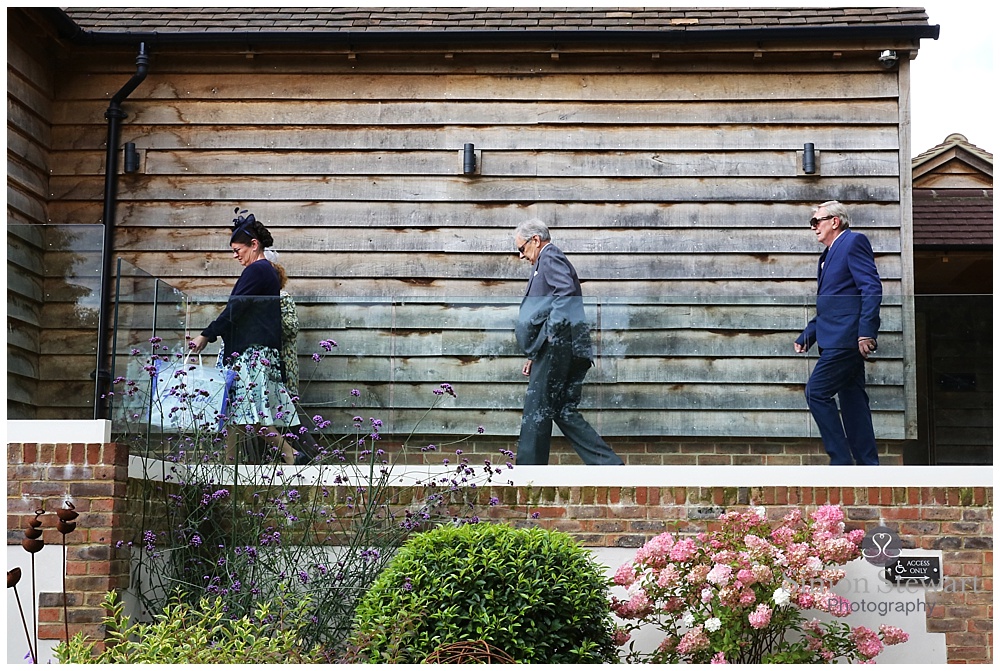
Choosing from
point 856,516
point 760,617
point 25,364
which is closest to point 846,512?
point 856,516

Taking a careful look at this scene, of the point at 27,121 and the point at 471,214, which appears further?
the point at 471,214

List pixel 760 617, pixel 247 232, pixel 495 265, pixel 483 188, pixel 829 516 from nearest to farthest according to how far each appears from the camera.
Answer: pixel 760 617 → pixel 829 516 → pixel 247 232 → pixel 495 265 → pixel 483 188

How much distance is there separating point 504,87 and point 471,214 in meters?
1.07

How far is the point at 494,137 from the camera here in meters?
8.62

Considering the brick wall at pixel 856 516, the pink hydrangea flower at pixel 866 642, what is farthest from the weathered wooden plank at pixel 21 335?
the pink hydrangea flower at pixel 866 642

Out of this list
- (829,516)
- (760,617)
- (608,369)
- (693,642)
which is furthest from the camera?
(608,369)

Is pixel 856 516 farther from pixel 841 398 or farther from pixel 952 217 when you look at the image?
pixel 952 217

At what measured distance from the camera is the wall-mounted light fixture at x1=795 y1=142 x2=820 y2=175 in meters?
8.39

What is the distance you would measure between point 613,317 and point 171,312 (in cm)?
256

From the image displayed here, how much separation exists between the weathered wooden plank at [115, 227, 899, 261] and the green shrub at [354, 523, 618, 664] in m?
3.57

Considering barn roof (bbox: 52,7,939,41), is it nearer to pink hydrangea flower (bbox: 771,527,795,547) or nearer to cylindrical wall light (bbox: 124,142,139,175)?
cylindrical wall light (bbox: 124,142,139,175)

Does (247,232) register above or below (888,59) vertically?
below

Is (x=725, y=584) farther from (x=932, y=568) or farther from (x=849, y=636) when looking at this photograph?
(x=932, y=568)

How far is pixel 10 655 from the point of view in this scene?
5.30 meters
